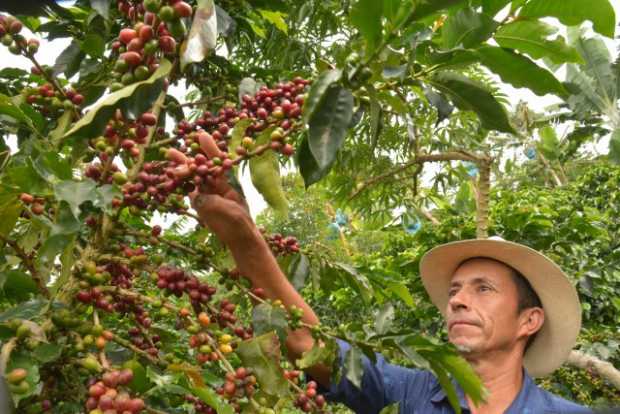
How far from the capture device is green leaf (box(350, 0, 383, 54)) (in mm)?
877

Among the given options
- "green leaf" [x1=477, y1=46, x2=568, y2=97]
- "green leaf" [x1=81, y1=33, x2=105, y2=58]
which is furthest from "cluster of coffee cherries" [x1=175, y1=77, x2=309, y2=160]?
"green leaf" [x1=477, y1=46, x2=568, y2=97]

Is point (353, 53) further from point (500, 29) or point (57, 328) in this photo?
point (57, 328)

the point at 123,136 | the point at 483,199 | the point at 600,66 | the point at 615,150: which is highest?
the point at 600,66

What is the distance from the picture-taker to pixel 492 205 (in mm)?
4270

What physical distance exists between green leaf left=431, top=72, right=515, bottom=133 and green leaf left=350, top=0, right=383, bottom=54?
0.21m

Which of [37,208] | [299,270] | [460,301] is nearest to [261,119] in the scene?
[37,208]

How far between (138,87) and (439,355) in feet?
2.14

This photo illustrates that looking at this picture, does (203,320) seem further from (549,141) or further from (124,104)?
(549,141)

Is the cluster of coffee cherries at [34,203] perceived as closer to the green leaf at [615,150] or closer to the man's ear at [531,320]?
the man's ear at [531,320]

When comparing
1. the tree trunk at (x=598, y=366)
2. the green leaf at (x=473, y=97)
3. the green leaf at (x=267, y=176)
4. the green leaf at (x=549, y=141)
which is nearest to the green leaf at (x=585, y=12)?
the green leaf at (x=473, y=97)

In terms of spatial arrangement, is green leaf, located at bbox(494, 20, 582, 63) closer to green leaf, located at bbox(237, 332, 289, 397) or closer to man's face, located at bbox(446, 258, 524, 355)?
green leaf, located at bbox(237, 332, 289, 397)

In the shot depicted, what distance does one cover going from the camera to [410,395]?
70.6 inches

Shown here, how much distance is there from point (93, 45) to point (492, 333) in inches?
51.1

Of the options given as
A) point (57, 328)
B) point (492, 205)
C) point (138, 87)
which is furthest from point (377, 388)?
point (492, 205)
